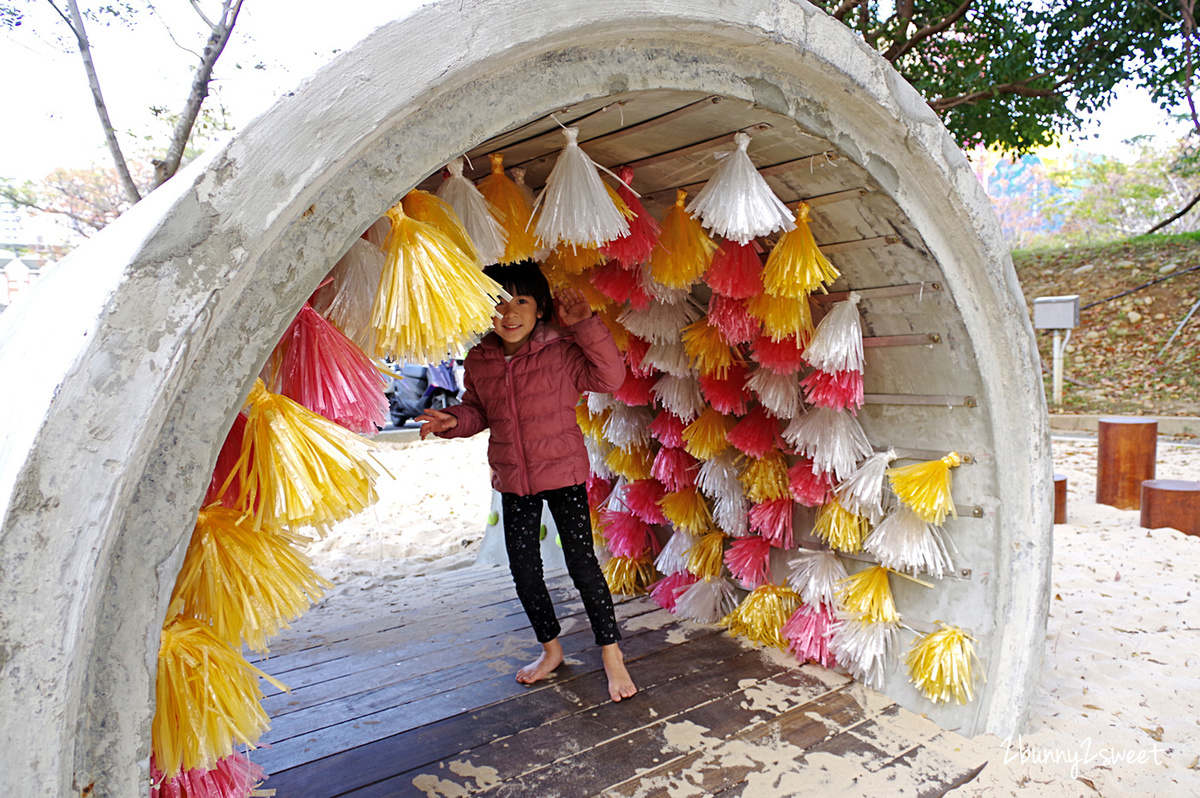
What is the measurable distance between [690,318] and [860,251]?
0.65 metres

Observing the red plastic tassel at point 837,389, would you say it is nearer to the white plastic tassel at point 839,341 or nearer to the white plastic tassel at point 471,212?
the white plastic tassel at point 839,341

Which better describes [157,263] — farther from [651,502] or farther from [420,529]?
[420,529]

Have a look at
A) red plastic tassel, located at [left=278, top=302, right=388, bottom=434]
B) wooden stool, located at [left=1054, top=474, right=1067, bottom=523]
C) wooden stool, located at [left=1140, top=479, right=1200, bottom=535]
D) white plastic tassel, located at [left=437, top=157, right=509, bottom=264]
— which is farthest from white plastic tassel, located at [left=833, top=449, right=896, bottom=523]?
wooden stool, located at [left=1140, top=479, right=1200, bottom=535]

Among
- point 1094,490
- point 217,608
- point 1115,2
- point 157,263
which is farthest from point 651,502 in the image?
point 1115,2

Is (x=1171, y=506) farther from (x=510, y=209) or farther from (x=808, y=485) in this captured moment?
(x=510, y=209)

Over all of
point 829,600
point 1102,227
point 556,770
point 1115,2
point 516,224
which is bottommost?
point 556,770

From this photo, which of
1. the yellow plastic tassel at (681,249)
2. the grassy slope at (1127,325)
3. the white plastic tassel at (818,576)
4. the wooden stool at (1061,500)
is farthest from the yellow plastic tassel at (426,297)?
the grassy slope at (1127,325)

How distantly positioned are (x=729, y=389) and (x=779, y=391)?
25 centimetres

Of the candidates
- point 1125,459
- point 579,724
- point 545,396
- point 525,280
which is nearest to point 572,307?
point 525,280

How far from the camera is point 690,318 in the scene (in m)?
2.57

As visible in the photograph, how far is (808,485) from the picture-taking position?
2363 mm

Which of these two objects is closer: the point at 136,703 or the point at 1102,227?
the point at 136,703

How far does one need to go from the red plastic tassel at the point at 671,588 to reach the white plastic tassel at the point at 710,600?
6 cm

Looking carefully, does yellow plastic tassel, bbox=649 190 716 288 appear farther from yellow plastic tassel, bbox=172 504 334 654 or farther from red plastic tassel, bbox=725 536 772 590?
yellow plastic tassel, bbox=172 504 334 654
